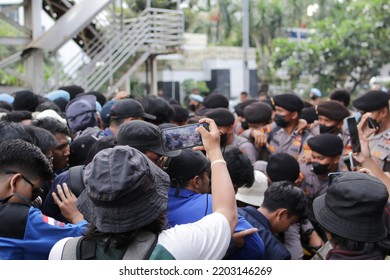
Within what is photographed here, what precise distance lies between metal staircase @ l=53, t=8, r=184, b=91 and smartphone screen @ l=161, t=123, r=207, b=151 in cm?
1033

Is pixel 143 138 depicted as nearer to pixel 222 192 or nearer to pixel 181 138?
pixel 181 138

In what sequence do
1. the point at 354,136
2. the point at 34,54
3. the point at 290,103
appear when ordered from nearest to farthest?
the point at 354,136 < the point at 290,103 < the point at 34,54

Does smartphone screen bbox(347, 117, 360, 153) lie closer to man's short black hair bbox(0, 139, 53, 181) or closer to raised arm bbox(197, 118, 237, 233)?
raised arm bbox(197, 118, 237, 233)

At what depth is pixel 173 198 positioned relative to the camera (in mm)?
2645

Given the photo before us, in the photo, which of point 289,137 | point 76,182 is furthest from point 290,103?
point 76,182

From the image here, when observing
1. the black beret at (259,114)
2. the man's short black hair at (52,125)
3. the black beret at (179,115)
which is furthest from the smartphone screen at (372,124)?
the man's short black hair at (52,125)

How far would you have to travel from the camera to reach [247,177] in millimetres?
3422

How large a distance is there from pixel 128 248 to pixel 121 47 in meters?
11.9

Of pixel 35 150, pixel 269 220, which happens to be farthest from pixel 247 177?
pixel 35 150

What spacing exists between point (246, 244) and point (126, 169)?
0.90 m

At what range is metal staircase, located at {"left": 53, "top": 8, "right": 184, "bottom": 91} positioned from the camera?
13094 millimetres

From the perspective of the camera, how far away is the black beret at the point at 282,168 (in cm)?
405

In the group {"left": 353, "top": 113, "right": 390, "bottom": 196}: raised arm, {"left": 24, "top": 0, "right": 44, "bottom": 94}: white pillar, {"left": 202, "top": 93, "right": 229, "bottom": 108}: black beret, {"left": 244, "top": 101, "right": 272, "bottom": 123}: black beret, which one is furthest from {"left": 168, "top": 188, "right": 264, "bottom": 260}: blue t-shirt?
{"left": 24, "top": 0, "right": 44, "bottom": 94}: white pillar

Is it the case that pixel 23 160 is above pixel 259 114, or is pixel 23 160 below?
above
